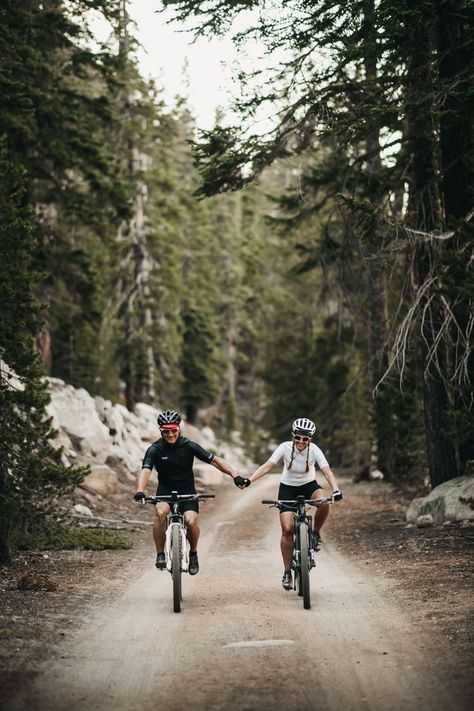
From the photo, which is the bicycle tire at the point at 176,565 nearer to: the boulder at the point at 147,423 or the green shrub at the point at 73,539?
the green shrub at the point at 73,539

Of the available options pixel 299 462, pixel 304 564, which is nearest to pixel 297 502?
pixel 299 462

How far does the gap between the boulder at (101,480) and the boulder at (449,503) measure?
8.53 m

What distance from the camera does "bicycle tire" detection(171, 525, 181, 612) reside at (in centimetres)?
900

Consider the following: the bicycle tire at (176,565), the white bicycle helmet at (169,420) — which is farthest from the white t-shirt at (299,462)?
the bicycle tire at (176,565)

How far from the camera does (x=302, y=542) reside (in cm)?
927

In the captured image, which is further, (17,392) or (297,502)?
(17,392)

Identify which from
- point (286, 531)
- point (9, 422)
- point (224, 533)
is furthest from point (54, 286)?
point (286, 531)

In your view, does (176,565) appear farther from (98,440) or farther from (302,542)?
(98,440)

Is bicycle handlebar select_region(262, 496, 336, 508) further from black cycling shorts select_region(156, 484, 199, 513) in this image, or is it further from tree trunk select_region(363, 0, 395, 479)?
tree trunk select_region(363, 0, 395, 479)

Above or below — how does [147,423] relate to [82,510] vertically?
above

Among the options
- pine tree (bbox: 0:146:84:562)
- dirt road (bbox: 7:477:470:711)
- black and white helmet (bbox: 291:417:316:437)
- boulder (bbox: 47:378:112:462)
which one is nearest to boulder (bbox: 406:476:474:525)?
dirt road (bbox: 7:477:470:711)

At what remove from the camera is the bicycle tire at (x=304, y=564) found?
29.5 ft

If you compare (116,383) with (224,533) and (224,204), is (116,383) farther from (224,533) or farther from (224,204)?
(224,204)

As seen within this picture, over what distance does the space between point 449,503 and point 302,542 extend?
5880 mm
